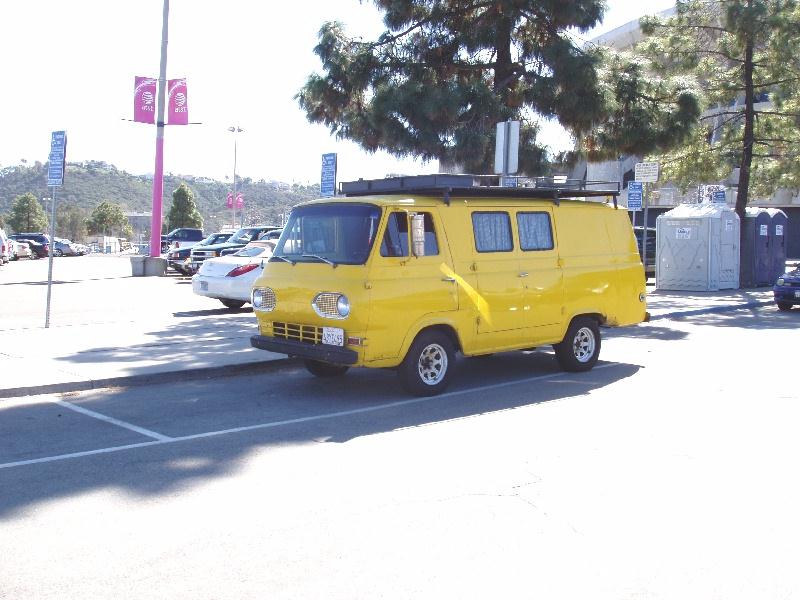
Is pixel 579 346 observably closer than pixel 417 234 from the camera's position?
No

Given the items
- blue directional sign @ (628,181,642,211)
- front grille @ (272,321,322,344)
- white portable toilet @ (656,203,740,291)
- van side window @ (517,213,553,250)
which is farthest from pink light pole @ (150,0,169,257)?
van side window @ (517,213,553,250)

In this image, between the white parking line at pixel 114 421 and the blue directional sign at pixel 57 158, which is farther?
the blue directional sign at pixel 57 158

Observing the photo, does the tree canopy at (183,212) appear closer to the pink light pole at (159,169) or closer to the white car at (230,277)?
the pink light pole at (159,169)

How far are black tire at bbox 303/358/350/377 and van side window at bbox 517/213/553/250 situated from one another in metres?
2.76

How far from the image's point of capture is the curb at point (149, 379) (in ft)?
31.3

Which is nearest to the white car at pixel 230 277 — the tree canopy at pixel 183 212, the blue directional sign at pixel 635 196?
the blue directional sign at pixel 635 196

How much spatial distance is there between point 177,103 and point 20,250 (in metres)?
24.8

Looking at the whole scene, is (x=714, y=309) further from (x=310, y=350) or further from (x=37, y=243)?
(x=37, y=243)

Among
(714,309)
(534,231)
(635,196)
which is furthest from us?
(635,196)

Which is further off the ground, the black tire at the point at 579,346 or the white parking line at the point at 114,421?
the black tire at the point at 579,346

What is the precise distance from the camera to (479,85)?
58.3 ft

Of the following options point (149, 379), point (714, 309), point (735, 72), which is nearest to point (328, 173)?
point (149, 379)

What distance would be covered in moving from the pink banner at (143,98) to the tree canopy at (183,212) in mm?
46475

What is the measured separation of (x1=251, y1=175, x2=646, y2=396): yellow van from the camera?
30.0 ft
